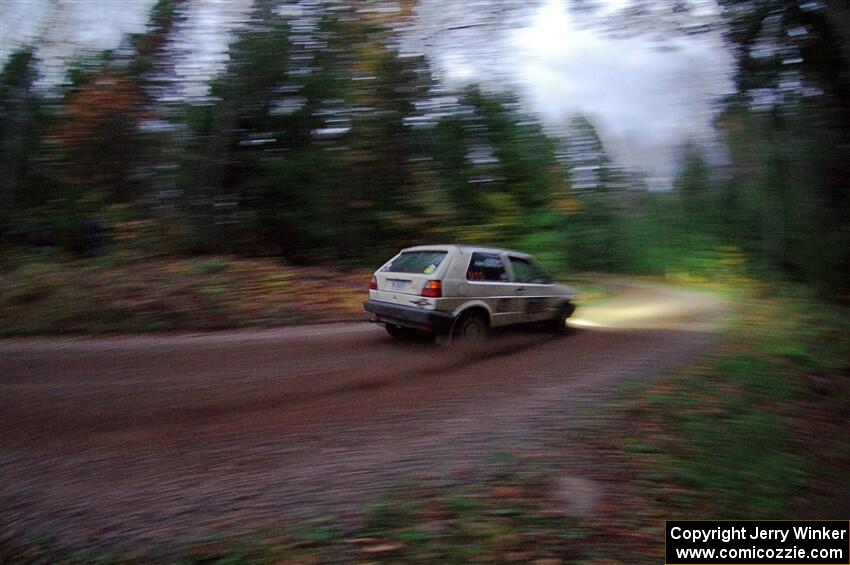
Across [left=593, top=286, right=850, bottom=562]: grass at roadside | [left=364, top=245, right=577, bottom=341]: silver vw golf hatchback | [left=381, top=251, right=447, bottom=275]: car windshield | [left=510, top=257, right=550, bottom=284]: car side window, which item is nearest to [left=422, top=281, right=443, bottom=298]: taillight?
[left=364, top=245, right=577, bottom=341]: silver vw golf hatchback

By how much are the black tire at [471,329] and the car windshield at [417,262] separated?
819mm

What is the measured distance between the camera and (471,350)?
328 inches

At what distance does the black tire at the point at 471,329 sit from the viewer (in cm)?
821

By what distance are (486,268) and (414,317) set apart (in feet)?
4.48

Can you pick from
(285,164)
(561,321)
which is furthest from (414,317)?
A: (285,164)

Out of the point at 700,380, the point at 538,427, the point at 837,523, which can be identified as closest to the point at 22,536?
the point at 538,427

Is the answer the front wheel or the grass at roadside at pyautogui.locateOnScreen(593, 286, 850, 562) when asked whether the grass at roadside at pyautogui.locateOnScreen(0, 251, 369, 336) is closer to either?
the front wheel

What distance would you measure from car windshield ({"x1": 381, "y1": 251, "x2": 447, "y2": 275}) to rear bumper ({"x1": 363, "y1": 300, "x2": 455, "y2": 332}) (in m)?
0.51

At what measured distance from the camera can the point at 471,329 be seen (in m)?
8.41

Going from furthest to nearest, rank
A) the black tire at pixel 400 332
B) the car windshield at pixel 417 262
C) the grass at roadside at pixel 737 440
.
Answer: the black tire at pixel 400 332 < the car windshield at pixel 417 262 < the grass at roadside at pixel 737 440

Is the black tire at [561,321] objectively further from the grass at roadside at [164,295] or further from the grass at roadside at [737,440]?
the grass at roadside at [164,295]

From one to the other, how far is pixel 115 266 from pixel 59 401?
21.9 feet

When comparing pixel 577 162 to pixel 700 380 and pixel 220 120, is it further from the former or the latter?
pixel 700 380

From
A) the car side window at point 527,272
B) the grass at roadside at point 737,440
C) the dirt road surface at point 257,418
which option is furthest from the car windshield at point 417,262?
the grass at roadside at point 737,440
